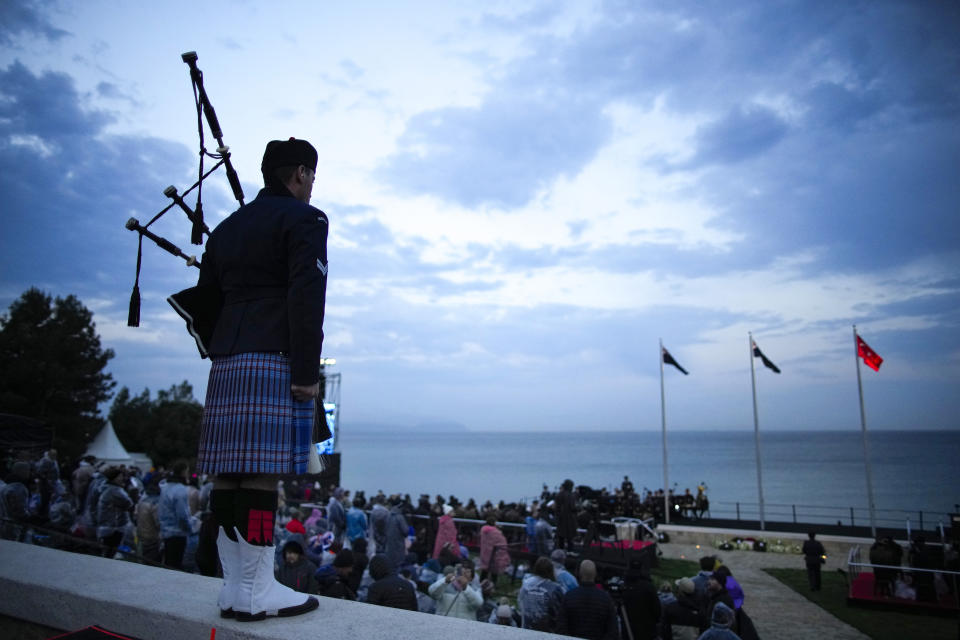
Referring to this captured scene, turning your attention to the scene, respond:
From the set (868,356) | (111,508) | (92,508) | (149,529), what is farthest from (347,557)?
(868,356)

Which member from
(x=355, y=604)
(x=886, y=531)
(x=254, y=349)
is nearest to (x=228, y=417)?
(x=254, y=349)

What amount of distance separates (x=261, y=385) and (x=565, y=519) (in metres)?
12.4

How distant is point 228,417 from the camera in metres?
2.04

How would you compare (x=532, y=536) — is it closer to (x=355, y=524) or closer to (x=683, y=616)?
(x=355, y=524)

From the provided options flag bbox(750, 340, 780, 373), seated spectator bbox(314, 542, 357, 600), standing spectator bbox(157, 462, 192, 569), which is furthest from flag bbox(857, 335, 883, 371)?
standing spectator bbox(157, 462, 192, 569)

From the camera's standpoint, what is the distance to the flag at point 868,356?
713 inches

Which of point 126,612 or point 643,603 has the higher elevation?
point 126,612

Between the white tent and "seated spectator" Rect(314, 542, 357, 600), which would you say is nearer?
"seated spectator" Rect(314, 542, 357, 600)

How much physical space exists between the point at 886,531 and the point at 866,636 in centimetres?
1285

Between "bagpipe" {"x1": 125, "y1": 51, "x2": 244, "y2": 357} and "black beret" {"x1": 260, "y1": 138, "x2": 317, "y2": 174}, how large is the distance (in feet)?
1.52

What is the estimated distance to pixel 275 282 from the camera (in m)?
2.18

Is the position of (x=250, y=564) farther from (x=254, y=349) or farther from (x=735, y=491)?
(x=735, y=491)

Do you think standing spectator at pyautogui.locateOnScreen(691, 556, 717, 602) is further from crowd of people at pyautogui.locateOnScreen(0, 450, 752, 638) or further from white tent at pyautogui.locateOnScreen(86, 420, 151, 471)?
white tent at pyautogui.locateOnScreen(86, 420, 151, 471)

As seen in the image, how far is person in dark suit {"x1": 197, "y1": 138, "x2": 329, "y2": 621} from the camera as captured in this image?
200 cm
